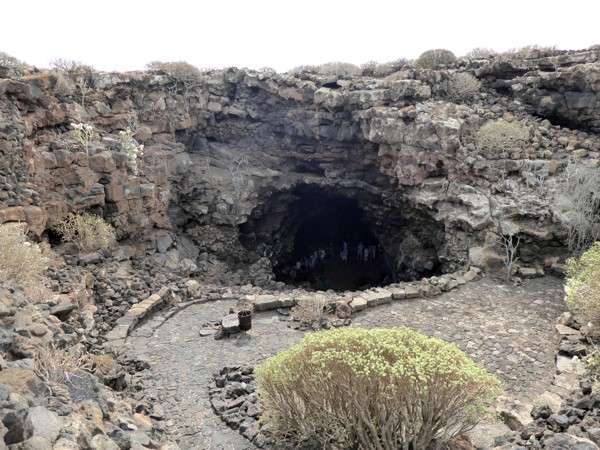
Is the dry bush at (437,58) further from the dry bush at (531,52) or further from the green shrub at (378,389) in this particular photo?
the green shrub at (378,389)

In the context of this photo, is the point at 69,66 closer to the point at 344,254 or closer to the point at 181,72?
the point at 181,72

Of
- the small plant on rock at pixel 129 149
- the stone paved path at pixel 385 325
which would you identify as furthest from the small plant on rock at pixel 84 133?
the stone paved path at pixel 385 325

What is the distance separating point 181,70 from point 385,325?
45.0ft

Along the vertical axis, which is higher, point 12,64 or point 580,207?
point 12,64

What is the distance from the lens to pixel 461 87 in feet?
48.5

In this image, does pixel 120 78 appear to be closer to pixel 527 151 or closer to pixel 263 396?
pixel 263 396

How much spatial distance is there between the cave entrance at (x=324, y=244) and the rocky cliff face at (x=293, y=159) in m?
0.23

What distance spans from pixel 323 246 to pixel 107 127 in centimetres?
1336

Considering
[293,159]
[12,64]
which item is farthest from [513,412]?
[12,64]

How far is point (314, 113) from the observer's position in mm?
16500

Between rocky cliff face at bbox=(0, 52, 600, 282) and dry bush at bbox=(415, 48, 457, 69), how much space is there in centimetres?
139

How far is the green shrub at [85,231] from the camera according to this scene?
1057 centimetres

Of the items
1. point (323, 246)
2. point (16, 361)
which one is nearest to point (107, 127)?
point (16, 361)

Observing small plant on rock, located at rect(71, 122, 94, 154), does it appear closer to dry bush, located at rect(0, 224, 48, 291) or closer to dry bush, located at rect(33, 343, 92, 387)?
dry bush, located at rect(0, 224, 48, 291)
